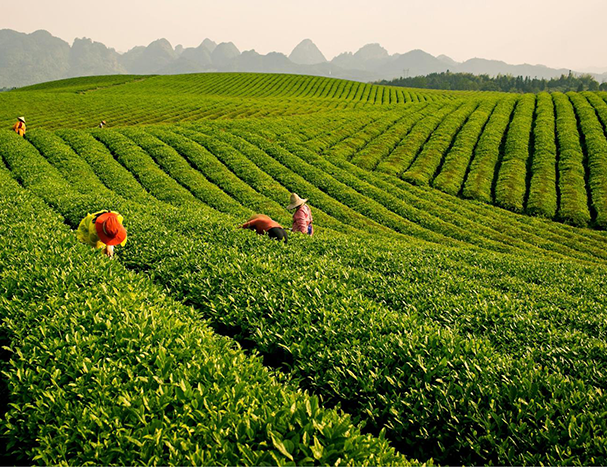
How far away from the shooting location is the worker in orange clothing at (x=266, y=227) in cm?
1184

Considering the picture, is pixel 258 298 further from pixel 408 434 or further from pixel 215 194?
pixel 215 194

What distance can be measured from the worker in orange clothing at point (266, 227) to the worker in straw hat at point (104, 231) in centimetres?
421

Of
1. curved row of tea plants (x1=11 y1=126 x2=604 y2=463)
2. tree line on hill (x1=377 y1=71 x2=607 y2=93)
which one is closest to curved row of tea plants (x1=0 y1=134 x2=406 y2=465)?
curved row of tea plants (x1=11 y1=126 x2=604 y2=463)

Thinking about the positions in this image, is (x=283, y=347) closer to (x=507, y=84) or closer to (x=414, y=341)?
(x=414, y=341)

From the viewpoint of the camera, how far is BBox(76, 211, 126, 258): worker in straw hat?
9.19 meters

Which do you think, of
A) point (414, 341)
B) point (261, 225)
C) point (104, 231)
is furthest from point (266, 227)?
point (414, 341)

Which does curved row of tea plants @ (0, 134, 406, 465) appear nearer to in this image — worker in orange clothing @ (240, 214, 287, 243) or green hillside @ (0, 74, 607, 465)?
green hillside @ (0, 74, 607, 465)

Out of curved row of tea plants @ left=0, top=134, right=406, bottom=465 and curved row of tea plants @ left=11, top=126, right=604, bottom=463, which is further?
curved row of tea plants @ left=11, top=126, right=604, bottom=463

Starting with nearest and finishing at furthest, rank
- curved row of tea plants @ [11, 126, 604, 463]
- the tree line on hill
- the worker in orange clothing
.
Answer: curved row of tea plants @ [11, 126, 604, 463] → the worker in orange clothing → the tree line on hill

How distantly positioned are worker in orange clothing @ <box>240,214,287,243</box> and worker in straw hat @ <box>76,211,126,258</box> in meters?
4.21

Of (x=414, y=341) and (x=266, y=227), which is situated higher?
(x=266, y=227)

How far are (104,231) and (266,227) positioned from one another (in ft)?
15.8

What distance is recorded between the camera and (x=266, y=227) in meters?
12.2

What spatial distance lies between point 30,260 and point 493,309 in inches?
388
